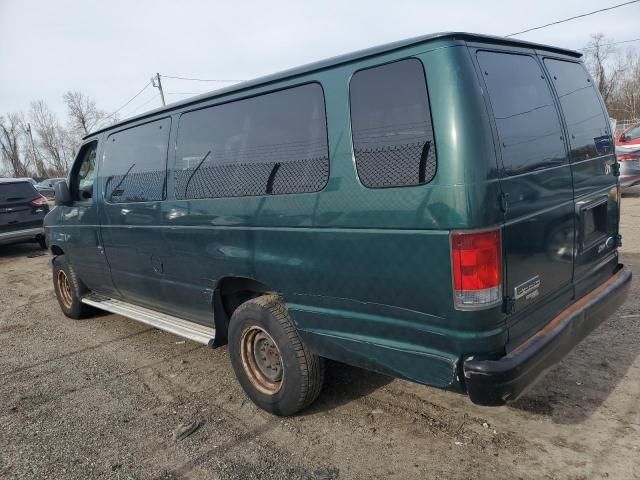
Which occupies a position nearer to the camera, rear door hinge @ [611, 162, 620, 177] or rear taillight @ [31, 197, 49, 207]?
rear door hinge @ [611, 162, 620, 177]

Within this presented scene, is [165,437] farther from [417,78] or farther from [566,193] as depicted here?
[566,193]

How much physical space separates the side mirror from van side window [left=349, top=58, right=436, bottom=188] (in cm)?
380

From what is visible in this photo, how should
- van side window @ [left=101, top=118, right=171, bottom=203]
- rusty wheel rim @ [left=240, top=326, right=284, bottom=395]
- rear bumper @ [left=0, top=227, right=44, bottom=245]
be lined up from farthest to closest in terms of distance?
rear bumper @ [left=0, top=227, right=44, bottom=245] < van side window @ [left=101, top=118, right=171, bottom=203] < rusty wheel rim @ [left=240, top=326, right=284, bottom=395]

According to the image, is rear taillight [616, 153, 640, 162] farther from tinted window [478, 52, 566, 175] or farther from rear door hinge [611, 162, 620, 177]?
tinted window [478, 52, 566, 175]

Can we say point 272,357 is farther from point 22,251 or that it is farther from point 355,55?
point 22,251

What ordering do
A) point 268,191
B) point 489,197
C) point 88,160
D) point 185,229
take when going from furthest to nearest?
point 88,160 → point 185,229 → point 268,191 → point 489,197

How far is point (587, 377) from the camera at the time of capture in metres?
3.42

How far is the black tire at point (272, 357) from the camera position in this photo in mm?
3100

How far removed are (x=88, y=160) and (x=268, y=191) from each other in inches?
119

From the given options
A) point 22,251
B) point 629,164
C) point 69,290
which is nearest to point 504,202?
point 69,290

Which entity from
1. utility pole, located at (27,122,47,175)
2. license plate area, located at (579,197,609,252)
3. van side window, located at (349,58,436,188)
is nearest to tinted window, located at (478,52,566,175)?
van side window, located at (349,58,436,188)

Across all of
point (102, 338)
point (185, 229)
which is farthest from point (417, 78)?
point (102, 338)

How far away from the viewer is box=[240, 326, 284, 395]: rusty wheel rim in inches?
132

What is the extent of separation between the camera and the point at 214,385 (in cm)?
388
